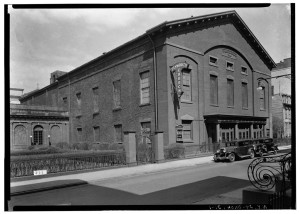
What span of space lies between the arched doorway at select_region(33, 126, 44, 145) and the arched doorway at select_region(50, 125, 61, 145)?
1.26 metres

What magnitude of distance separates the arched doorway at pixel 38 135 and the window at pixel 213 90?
75.2 feet

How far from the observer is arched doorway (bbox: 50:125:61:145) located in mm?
34312

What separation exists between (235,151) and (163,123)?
20.3 ft

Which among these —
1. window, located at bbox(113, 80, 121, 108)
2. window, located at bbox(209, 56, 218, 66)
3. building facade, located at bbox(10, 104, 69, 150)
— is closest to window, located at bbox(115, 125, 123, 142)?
window, located at bbox(113, 80, 121, 108)

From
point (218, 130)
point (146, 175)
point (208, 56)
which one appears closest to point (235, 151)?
point (218, 130)

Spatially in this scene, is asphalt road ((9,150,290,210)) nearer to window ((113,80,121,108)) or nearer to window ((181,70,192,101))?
window ((181,70,192,101))

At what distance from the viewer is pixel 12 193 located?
9.49 meters

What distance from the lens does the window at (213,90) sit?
24328 millimetres

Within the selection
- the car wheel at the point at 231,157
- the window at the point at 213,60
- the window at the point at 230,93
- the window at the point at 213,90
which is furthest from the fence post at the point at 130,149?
the window at the point at 230,93

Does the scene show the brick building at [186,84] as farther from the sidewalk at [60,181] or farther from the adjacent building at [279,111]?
the sidewalk at [60,181]

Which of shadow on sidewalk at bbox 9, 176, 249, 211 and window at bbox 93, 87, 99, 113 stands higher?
window at bbox 93, 87, 99, 113

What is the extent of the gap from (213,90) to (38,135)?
2335cm
